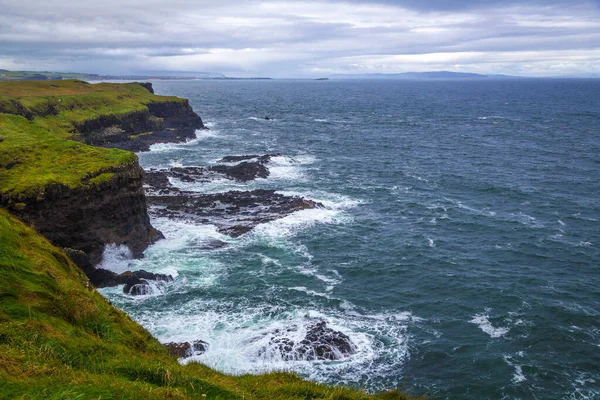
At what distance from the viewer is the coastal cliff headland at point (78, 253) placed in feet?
37.9

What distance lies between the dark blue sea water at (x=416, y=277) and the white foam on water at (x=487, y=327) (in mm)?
144

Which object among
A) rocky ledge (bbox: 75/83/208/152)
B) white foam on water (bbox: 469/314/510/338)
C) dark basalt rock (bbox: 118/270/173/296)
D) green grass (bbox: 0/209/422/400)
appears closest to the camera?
green grass (bbox: 0/209/422/400)

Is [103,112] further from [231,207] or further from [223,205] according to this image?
[231,207]

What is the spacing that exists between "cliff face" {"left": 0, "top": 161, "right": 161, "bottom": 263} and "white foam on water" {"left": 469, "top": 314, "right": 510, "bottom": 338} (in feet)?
100

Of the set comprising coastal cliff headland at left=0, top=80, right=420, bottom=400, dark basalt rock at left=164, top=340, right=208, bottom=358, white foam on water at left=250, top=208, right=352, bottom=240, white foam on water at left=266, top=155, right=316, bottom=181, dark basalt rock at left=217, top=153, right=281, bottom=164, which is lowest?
dark basalt rock at left=164, top=340, right=208, bottom=358

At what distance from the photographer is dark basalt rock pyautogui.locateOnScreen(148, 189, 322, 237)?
54616 millimetres

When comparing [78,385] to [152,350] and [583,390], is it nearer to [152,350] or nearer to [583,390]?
[152,350]

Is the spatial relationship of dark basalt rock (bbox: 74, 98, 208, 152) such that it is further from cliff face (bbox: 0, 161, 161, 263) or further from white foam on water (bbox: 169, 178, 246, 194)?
cliff face (bbox: 0, 161, 161, 263)

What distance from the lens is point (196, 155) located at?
9312cm

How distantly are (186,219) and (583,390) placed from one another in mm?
41622

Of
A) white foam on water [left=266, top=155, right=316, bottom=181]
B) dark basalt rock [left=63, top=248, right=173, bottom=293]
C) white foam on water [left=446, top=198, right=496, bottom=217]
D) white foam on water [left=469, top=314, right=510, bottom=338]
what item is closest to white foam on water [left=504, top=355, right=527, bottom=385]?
white foam on water [left=469, top=314, right=510, bottom=338]

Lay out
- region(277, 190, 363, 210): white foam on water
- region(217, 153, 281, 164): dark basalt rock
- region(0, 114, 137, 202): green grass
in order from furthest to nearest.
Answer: region(217, 153, 281, 164): dark basalt rock → region(277, 190, 363, 210): white foam on water → region(0, 114, 137, 202): green grass

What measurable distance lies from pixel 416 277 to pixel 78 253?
28477mm

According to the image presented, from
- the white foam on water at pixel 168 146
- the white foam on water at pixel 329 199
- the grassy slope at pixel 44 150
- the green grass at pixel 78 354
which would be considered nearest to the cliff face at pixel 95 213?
the grassy slope at pixel 44 150
